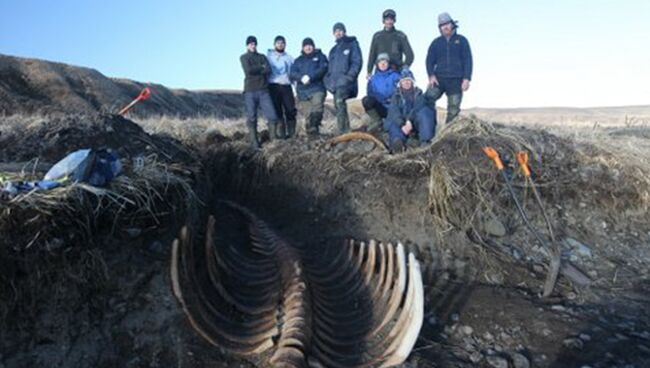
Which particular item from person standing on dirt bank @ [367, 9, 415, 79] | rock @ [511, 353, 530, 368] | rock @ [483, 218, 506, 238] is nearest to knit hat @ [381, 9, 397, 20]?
person standing on dirt bank @ [367, 9, 415, 79]

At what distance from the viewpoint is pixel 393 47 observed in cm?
820

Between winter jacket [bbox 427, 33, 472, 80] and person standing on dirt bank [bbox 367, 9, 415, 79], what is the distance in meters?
0.68

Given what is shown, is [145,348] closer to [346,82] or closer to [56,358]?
[56,358]

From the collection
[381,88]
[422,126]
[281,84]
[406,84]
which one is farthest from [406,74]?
[281,84]

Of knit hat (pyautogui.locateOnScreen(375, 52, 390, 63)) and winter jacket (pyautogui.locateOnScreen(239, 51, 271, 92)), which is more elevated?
knit hat (pyautogui.locateOnScreen(375, 52, 390, 63))

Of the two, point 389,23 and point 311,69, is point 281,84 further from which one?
point 389,23

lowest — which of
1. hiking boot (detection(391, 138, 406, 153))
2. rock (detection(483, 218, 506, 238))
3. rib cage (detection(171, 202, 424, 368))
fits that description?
rib cage (detection(171, 202, 424, 368))

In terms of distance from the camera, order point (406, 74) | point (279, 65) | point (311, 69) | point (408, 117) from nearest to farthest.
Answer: point (408, 117), point (406, 74), point (311, 69), point (279, 65)

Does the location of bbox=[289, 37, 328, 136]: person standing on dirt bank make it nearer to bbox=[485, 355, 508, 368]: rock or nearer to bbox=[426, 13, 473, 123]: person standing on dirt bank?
bbox=[426, 13, 473, 123]: person standing on dirt bank

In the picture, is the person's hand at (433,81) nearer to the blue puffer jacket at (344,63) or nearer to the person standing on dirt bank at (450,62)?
the person standing on dirt bank at (450,62)

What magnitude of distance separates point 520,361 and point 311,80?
17.9ft

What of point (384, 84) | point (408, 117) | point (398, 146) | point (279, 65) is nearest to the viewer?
point (398, 146)

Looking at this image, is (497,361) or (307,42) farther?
(307,42)

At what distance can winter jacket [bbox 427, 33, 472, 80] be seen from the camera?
25.0 ft
